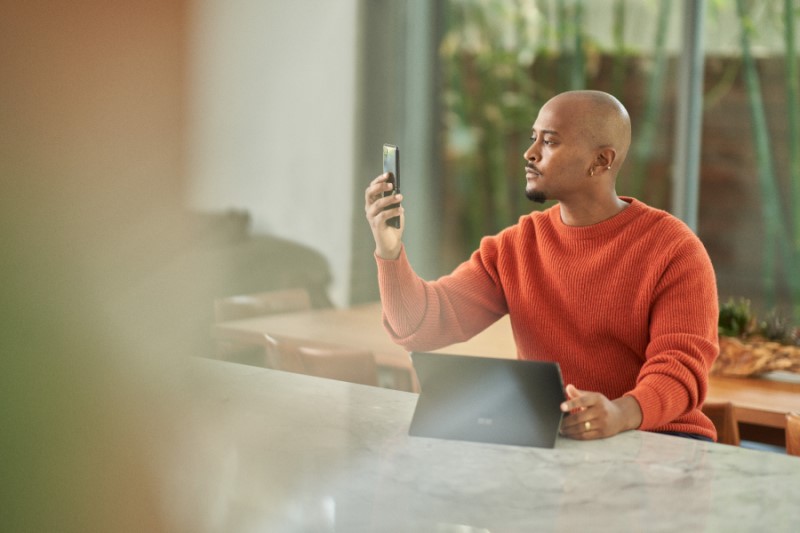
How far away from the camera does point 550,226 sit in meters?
2.06

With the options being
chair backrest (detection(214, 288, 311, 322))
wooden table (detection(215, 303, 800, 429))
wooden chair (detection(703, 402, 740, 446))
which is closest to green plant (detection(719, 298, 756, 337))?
wooden table (detection(215, 303, 800, 429))

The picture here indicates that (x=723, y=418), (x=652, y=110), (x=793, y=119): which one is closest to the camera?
(x=723, y=418)

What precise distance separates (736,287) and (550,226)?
272 cm

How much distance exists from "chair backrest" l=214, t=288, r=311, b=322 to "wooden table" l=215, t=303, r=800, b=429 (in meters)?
0.05

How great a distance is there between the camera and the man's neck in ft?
6.52

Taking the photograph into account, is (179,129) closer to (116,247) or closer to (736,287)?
(116,247)

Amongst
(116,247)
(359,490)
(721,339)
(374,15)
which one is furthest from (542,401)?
(374,15)

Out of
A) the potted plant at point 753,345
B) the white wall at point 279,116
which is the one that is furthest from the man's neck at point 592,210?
the white wall at point 279,116

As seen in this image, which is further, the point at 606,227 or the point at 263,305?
the point at 263,305

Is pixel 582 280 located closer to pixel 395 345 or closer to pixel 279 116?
pixel 395 345

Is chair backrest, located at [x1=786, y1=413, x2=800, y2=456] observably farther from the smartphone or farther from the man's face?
the smartphone

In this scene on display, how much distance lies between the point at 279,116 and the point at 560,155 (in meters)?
2.80

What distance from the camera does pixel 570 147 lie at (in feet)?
6.39

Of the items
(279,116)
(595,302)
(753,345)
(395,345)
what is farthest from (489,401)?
(279,116)
